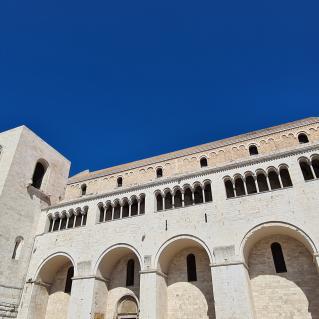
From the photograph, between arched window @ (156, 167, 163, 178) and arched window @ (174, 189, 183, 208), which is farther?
arched window @ (156, 167, 163, 178)

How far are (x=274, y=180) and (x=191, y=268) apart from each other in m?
6.60

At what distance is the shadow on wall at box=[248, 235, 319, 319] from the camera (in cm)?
1260

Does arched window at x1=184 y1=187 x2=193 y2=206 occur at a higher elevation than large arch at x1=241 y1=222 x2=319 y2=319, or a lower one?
higher

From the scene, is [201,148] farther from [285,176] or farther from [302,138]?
[285,176]

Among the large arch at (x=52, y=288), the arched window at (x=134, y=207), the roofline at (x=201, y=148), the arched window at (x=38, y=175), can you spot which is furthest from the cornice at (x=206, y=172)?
the roofline at (x=201, y=148)

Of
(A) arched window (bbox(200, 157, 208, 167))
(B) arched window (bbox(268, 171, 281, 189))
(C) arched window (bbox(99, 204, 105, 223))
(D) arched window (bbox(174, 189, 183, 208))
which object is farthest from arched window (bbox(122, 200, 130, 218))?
(B) arched window (bbox(268, 171, 281, 189))

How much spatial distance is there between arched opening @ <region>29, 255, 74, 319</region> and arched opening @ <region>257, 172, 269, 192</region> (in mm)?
12212

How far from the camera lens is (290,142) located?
18422mm

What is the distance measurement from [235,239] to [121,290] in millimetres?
7692

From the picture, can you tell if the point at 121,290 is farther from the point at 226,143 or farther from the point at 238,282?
the point at 226,143

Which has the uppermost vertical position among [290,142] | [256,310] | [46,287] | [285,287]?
[290,142]

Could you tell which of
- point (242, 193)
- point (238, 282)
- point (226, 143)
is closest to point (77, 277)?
point (238, 282)

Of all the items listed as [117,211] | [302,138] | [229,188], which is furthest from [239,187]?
[117,211]

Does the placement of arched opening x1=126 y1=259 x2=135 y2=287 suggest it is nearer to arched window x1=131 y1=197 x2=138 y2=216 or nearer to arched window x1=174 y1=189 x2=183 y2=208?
arched window x1=131 y1=197 x2=138 y2=216
